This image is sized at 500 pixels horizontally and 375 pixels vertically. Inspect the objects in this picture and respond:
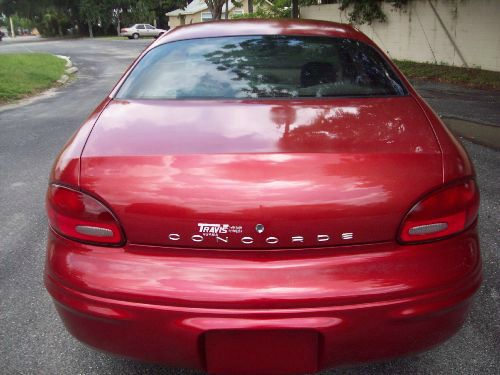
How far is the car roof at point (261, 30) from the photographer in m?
2.73

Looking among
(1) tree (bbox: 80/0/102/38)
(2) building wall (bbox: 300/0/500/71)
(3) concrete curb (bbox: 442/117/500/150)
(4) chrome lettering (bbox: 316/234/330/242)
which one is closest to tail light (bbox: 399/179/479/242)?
(4) chrome lettering (bbox: 316/234/330/242)

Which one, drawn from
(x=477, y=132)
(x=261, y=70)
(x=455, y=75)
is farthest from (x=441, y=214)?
(x=455, y=75)

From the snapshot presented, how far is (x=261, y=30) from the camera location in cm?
276

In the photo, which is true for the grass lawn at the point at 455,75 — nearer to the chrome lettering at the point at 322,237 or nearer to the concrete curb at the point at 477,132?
the concrete curb at the point at 477,132

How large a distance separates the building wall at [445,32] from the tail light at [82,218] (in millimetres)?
12396

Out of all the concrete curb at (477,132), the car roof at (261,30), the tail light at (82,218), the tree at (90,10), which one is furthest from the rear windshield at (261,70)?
the tree at (90,10)

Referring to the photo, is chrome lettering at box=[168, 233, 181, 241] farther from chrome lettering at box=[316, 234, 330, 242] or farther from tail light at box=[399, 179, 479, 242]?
tail light at box=[399, 179, 479, 242]

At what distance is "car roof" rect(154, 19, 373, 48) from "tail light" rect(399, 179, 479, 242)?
1385 mm

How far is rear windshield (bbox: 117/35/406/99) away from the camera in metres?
2.33

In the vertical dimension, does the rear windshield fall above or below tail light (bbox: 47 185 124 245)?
above

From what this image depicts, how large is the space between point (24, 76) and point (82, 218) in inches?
495

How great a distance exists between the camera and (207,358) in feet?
5.21

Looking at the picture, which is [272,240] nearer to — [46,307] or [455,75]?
[46,307]

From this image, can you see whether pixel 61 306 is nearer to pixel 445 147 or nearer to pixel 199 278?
pixel 199 278
